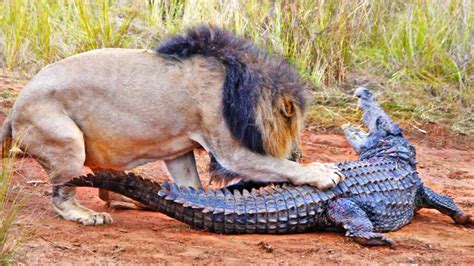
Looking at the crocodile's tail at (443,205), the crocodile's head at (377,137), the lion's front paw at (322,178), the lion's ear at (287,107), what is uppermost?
the lion's ear at (287,107)

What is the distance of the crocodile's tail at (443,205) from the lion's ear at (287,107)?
1273mm

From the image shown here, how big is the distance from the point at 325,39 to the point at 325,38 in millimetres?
11

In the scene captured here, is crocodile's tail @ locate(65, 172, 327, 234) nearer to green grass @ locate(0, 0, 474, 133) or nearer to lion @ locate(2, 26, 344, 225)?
lion @ locate(2, 26, 344, 225)

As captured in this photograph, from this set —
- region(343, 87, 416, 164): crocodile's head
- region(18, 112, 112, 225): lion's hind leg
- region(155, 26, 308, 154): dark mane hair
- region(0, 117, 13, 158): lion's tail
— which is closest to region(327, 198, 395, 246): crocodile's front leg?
region(155, 26, 308, 154): dark mane hair

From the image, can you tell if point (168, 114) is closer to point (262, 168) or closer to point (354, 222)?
point (262, 168)

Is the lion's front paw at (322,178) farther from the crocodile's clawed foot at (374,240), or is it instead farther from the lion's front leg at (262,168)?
→ the crocodile's clawed foot at (374,240)

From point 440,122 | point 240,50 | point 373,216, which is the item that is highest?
point 240,50

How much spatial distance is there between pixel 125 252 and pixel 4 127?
5.43ft

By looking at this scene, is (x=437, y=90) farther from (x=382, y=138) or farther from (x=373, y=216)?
(x=373, y=216)

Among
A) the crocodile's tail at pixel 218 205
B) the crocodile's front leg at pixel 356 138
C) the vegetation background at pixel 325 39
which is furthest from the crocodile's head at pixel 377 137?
the vegetation background at pixel 325 39

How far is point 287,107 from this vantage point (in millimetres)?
6520

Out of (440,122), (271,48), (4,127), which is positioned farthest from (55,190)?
(440,122)

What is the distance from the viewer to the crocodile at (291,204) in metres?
6.07

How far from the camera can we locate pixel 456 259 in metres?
5.85
